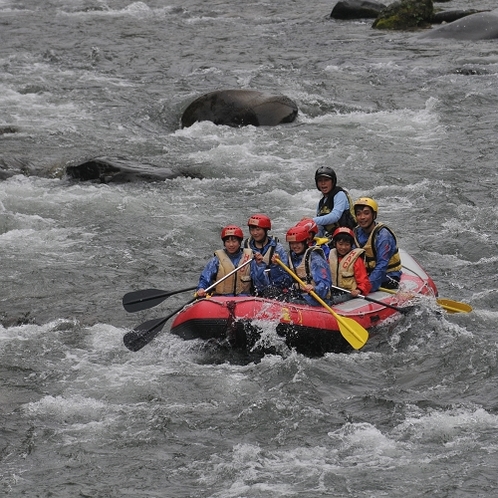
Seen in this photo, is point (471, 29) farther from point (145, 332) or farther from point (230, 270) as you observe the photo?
point (145, 332)

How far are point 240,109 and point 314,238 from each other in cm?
673

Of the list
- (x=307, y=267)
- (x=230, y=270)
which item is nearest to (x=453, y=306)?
(x=307, y=267)

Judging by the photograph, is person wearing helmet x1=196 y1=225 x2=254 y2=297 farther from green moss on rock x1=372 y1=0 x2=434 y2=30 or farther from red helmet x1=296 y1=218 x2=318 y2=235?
green moss on rock x1=372 y1=0 x2=434 y2=30

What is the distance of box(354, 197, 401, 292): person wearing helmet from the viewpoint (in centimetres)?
1057

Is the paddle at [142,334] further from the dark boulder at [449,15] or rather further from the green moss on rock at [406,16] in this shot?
the dark boulder at [449,15]

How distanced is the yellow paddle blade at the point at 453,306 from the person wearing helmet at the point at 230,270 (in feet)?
6.27

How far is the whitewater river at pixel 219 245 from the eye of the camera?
817 centimetres

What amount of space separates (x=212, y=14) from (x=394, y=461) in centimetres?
1866

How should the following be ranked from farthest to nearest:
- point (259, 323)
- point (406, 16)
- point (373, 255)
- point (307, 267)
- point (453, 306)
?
point (406, 16) < point (373, 255) < point (453, 306) < point (307, 267) < point (259, 323)

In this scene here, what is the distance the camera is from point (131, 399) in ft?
29.7

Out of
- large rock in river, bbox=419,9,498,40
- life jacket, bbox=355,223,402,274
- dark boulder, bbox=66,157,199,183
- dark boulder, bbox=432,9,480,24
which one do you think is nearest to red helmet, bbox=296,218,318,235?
life jacket, bbox=355,223,402,274

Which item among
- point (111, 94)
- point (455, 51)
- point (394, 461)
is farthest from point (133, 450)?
point (455, 51)

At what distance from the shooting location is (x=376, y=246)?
418 inches

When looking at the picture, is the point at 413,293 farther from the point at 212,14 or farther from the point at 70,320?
the point at 212,14
